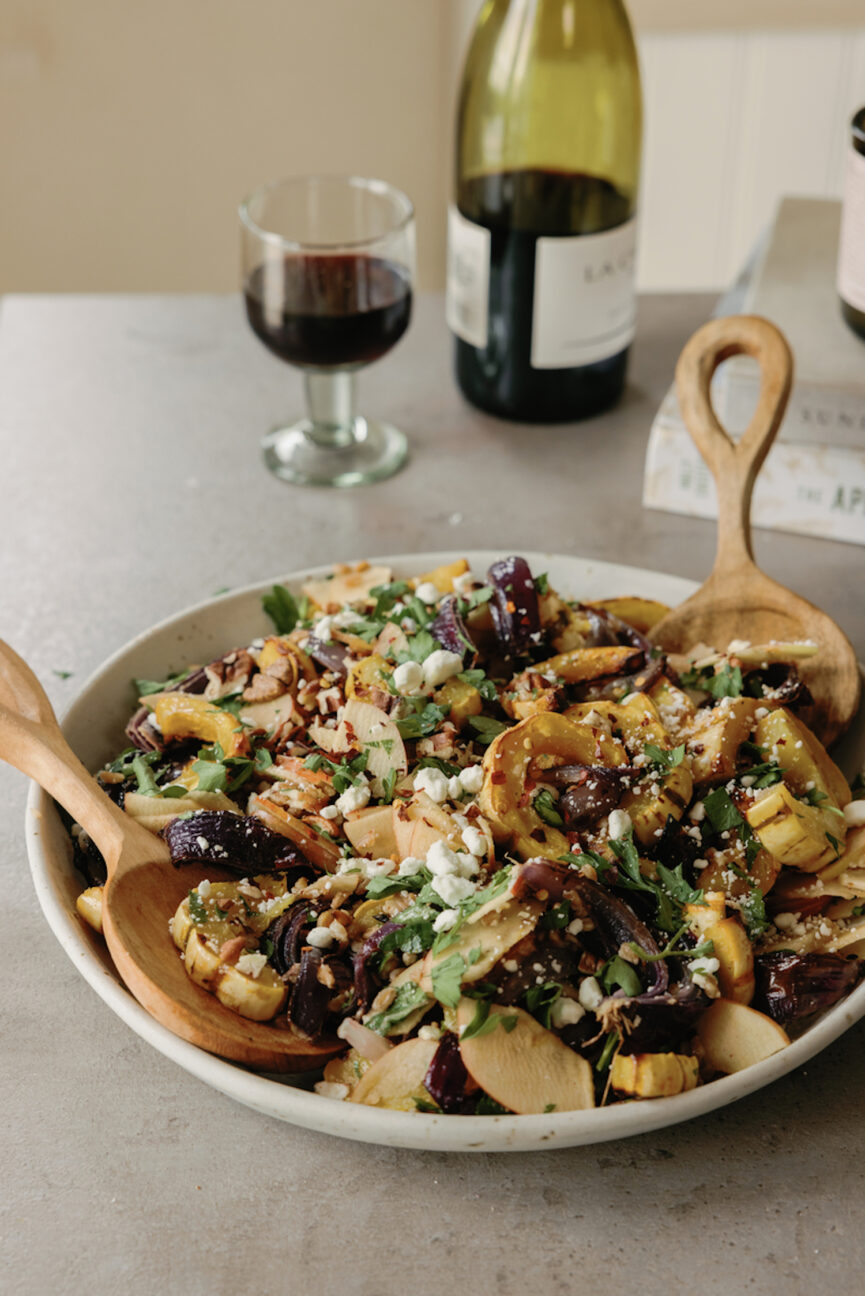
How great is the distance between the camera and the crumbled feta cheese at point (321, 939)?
828mm

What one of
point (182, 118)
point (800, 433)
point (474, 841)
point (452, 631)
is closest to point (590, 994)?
point (474, 841)

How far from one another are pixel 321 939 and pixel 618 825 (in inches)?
8.2

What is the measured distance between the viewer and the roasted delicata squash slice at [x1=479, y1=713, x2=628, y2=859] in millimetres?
874

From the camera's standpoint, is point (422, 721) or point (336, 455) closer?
point (422, 721)

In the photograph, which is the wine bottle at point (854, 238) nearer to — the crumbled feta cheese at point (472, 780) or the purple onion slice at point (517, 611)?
the purple onion slice at point (517, 611)

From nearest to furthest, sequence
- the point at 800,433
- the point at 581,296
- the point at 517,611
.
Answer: the point at 517,611 < the point at 800,433 < the point at 581,296

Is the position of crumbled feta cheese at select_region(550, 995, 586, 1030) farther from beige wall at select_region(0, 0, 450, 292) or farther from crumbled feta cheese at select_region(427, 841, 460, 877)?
beige wall at select_region(0, 0, 450, 292)

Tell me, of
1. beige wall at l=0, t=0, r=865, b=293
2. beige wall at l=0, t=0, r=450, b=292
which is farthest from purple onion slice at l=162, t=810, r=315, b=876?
beige wall at l=0, t=0, r=450, b=292

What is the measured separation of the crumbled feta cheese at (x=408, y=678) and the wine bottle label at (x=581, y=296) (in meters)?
0.79

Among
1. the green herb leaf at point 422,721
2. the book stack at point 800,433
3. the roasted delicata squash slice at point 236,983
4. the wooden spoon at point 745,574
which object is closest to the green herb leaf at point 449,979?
the roasted delicata squash slice at point 236,983

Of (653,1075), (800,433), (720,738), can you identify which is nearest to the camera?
(653,1075)

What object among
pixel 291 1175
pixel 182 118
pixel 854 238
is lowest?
pixel 291 1175

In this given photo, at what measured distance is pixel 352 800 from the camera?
92 centimetres

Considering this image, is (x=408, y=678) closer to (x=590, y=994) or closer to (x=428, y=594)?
(x=428, y=594)
